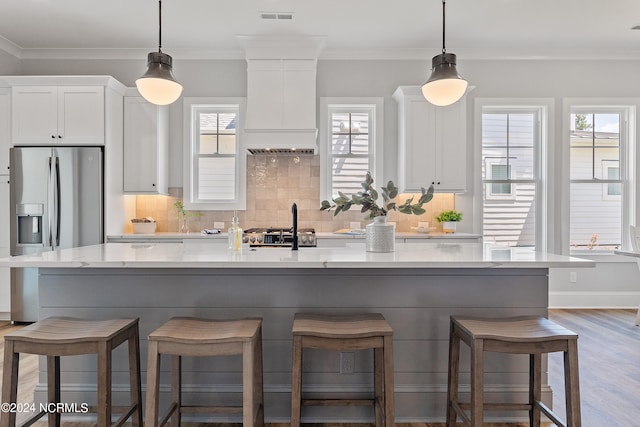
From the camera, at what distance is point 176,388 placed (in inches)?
79.5

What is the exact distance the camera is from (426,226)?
4.67 m

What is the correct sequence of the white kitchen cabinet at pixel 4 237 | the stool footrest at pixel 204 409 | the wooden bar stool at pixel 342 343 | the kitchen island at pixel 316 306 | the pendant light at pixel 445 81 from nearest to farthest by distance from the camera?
the wooden bar stool at pixel 342 343 → the stool footrest at pixel 204 409 → the kitchen island at pixel 316 306 → the pendant light at pixel 445 81 → the white kitchen cabinet at pixel 4 237

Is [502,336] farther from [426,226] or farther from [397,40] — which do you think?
[397,40]

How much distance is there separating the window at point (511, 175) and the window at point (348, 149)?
4.47 ft

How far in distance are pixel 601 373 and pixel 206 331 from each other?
9.29 feet

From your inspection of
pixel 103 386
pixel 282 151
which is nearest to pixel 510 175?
pixel 282 151

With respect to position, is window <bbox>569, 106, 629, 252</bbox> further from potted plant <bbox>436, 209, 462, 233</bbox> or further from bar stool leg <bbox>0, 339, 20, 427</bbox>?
bar stool leg <bbox>0, 339, 20, 427</bbox>

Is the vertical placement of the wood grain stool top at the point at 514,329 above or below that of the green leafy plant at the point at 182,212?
below

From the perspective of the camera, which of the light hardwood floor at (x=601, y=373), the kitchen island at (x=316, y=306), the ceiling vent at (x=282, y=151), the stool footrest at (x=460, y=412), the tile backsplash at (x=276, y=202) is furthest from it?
the tile backsplash at (x=276, y=202)

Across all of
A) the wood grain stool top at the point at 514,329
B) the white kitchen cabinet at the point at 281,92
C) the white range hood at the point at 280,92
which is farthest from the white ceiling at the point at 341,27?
the wood grain stool top at the point at 514,329

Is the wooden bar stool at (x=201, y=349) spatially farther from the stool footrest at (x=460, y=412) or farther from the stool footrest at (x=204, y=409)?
the stool footrest at (x=460, y=412)

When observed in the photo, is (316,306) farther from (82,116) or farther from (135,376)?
(82,116)

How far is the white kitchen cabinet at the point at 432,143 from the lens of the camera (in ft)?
14.4

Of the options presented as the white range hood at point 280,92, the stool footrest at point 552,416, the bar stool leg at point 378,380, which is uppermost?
the white range hood at point 280,92
